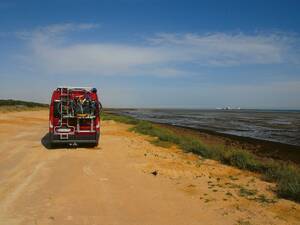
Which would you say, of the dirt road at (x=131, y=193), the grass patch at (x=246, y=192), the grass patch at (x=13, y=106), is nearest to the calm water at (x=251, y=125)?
the dirt road at (x=131, y=193)

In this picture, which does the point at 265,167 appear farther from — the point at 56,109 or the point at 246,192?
the point at 56,109

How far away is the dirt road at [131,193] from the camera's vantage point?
651 centimetres

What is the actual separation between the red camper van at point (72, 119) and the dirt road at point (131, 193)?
1.75 m

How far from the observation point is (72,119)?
14648mm

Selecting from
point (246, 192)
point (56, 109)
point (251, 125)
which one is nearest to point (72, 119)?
point (56, 109)

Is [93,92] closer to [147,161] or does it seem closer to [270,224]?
[147,161]

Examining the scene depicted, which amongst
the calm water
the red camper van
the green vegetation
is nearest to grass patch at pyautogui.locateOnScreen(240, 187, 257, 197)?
the green vegetation

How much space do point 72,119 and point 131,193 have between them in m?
7.14

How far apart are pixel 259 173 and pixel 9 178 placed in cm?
737

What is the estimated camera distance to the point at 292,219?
6.64 m

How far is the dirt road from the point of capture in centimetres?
651

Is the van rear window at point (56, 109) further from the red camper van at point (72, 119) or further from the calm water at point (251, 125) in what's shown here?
the calm water at point (251, 125)

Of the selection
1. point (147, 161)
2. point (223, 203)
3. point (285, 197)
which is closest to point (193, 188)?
point (223, 203)

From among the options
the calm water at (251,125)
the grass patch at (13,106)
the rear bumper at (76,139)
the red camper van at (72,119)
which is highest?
the red camper van at (72,119)
